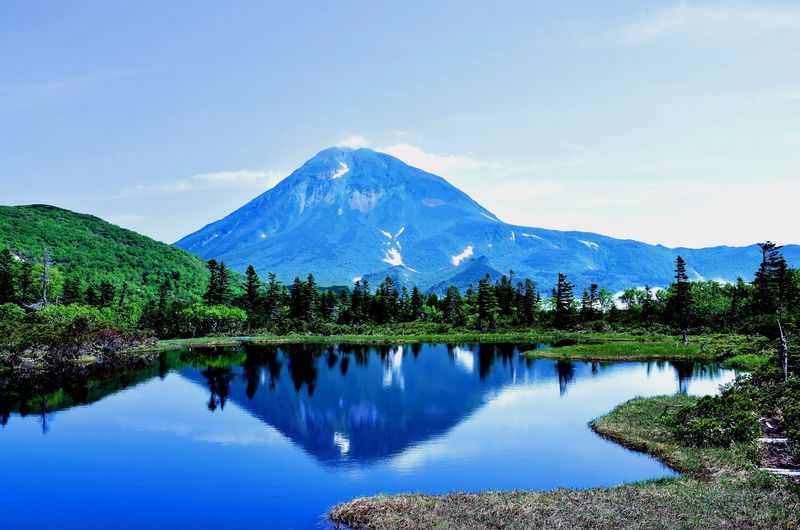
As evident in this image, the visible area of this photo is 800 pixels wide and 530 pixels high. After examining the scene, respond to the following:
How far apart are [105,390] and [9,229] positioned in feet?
461

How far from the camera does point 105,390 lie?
52500 mm

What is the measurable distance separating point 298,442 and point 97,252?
526ft

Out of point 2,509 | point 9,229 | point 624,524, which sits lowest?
point 2,509

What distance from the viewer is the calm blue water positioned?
81.6 feet

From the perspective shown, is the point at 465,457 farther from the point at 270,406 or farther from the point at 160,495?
the point at 270,406

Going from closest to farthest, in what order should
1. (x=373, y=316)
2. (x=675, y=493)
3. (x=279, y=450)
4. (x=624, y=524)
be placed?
(x=624, y=524) → (x=675, y=493) → (x=279, y=450) → (x=373, y=316)

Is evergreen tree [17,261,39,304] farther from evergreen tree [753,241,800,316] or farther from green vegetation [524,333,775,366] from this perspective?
evergreen tree [753,241,800,316]

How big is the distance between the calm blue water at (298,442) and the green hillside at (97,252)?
106857mm

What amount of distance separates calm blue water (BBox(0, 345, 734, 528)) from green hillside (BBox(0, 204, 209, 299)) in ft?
351

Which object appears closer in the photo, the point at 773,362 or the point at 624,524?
the point at 624,524

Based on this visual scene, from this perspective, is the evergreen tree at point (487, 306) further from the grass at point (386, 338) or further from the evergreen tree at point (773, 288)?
the evergreen tree at point (773, 288)

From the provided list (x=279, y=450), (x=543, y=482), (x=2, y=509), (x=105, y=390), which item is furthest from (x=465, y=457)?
(x=105, y=390)

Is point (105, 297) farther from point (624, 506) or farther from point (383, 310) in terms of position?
point (624, 506)

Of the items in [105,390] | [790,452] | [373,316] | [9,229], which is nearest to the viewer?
[790,452]
